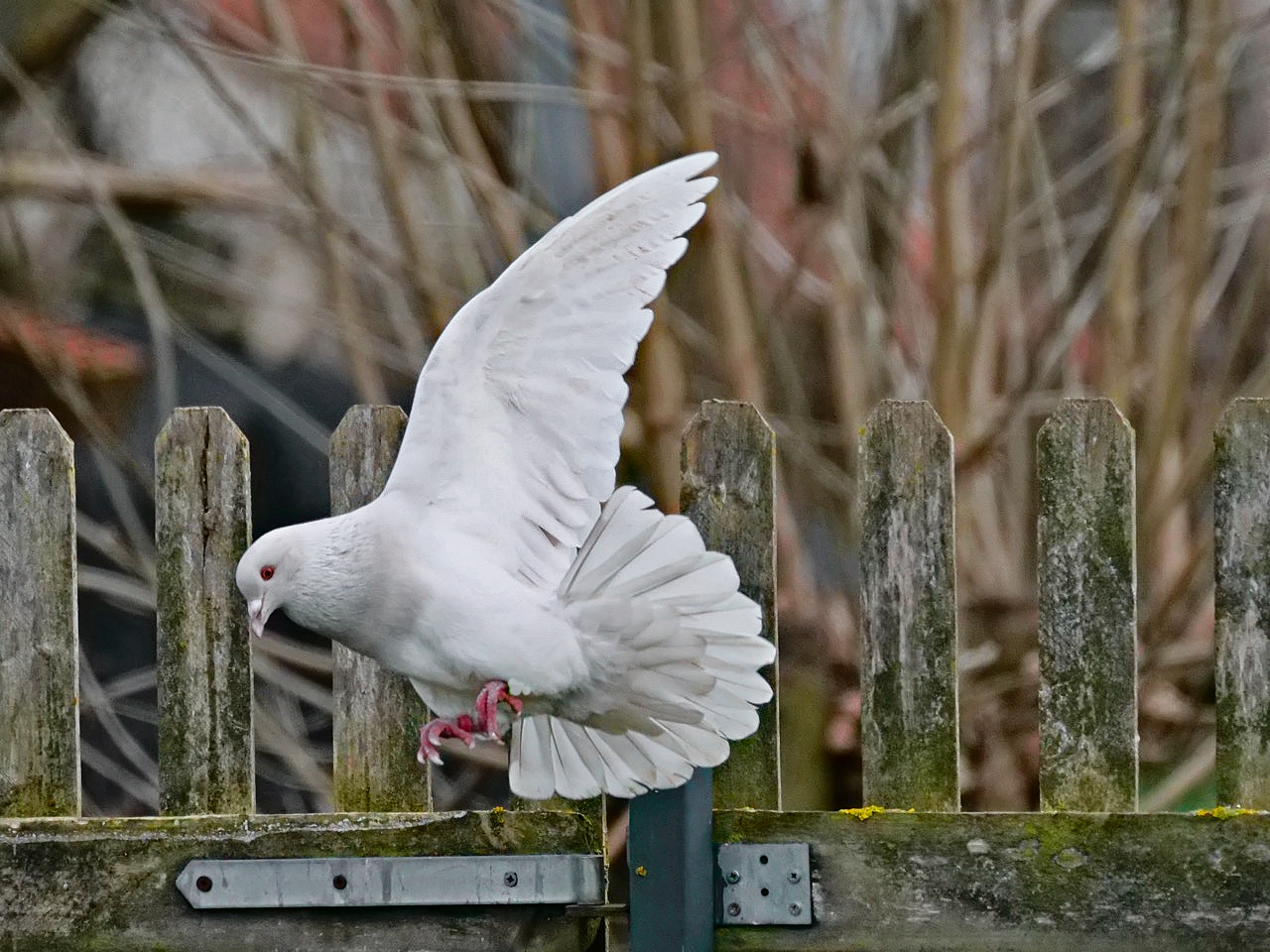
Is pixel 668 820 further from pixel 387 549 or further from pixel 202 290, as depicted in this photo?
pixel 202 290

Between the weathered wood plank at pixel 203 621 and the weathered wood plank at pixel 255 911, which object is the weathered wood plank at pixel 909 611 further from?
the weathered wood plank at pixel 203 621

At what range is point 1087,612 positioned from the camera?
2.54 metres

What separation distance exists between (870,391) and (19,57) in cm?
266

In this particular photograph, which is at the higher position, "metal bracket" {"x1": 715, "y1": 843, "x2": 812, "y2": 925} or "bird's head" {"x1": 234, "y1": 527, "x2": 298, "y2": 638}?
"bird's head" {"x1": 234, "y1": 527, "x2": 298, "y2": 638}

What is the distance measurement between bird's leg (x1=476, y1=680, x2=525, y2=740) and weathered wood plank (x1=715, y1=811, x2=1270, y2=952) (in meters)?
0.43

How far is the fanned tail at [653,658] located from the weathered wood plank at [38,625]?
0.72 meters

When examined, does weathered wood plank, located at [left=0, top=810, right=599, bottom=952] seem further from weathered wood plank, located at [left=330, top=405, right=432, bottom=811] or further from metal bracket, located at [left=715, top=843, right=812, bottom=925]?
metal bracket, located at [left=715, top=843, right=812, bottom=925]

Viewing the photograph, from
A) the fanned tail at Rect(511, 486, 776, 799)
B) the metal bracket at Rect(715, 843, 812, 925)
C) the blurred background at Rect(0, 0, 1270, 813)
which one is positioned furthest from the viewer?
the blurred background at Rect(0, 0, 1270, 813)

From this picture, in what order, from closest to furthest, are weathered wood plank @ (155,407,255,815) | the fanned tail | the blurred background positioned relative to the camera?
the fanned tail → weathered wood plank @ (155,407,255,815) → the blurred background

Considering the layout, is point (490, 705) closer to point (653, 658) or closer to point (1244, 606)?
point (653, 658)

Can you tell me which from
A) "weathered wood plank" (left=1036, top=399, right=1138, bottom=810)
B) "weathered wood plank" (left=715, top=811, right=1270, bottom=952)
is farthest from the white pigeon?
"weathered wood plank" (left=1036, top=399, right=1138, bottom=810)

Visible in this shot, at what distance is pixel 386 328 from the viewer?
5.06 m

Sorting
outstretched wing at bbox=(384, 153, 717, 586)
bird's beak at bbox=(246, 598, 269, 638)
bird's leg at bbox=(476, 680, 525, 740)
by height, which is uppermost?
outstretched wing at bbox=(384, 153, 717, 586)

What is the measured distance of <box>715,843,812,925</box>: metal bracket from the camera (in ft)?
8.39
